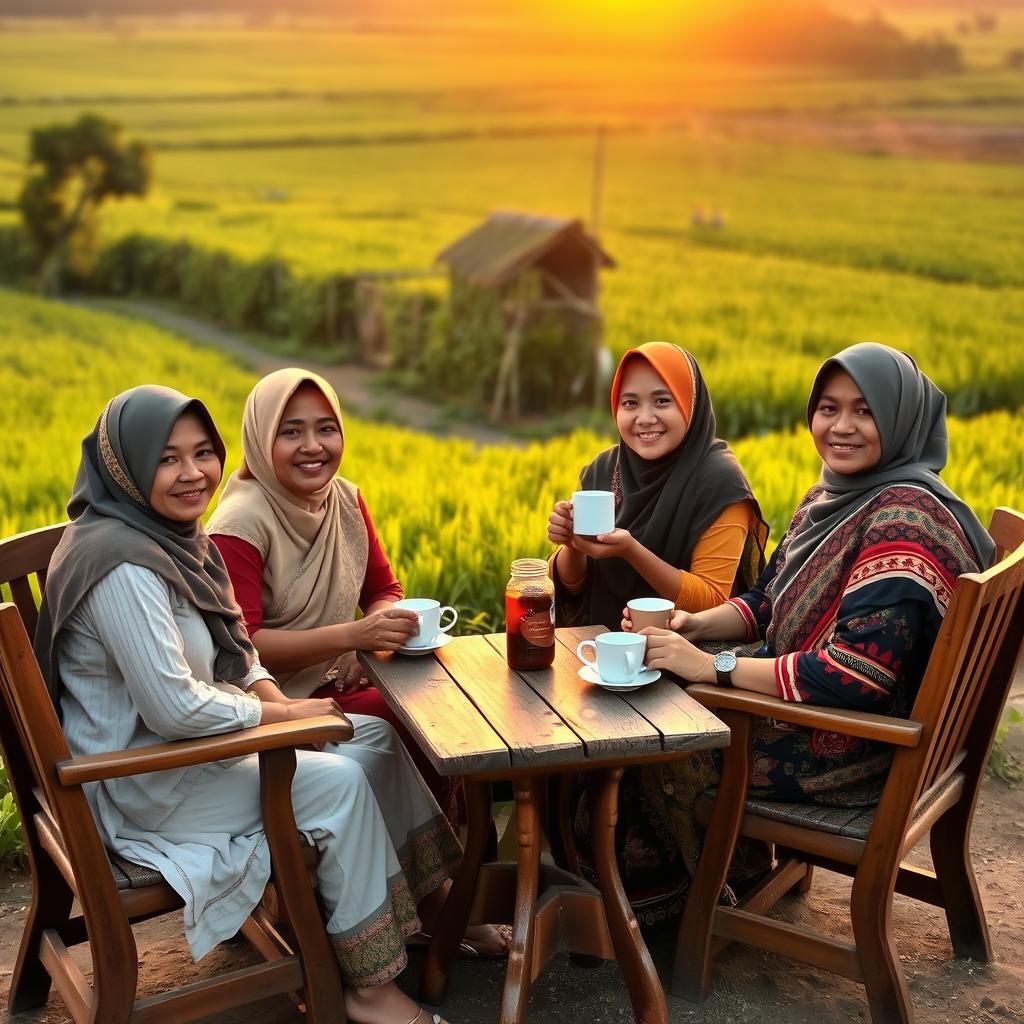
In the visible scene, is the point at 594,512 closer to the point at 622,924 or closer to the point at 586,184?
the point at 622,924

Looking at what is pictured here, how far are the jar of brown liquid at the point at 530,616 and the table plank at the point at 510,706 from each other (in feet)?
0.16

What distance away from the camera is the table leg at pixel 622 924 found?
2672 millimetres

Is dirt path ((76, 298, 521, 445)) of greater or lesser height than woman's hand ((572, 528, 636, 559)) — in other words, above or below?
below

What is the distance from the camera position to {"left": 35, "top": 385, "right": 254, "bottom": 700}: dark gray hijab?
246 cm

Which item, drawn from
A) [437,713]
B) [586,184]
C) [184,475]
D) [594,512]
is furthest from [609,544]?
[586,184]

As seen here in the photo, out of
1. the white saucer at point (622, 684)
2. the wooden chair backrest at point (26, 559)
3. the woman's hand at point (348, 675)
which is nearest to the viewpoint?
the white saucer at point (622, 684)

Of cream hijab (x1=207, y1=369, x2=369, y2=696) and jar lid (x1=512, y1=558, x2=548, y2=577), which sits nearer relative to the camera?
jar lid (x1=512, y1=558, x2=548, y2=577)

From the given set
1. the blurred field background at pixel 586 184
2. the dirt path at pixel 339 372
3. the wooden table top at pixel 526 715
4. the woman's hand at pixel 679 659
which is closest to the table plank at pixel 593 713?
the wooden table top at pixel 526 715

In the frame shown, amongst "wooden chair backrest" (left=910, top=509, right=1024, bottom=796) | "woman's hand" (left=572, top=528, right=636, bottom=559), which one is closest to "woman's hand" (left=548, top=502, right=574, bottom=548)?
"woman's hand" (left=572, top=528, right=636, bottom=559)

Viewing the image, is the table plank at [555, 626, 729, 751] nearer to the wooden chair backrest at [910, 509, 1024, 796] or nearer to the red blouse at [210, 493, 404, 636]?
the wooden chair backrest at [910, 509, 1024, 796]

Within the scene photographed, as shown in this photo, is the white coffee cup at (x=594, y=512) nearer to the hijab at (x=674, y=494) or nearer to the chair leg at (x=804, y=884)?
the hijab at (x=674, y=494)

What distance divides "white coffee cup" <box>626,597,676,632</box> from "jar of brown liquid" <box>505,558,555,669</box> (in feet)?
0.68

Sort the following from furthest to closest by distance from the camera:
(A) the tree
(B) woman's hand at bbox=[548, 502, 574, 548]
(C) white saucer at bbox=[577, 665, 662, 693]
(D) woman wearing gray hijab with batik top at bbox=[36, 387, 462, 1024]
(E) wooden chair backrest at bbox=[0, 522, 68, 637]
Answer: (A) the tree, (B) woman's hand at bbox=[548, 502, 574, 548], (E) wooden chair backrest at bbox=[0, 522, 68, 637], (C) white saucer at bbox=[577, 665, 662, 693], (D) woman wearing gray hijab with batik top at bbox=[36, 387, 462, 1024]

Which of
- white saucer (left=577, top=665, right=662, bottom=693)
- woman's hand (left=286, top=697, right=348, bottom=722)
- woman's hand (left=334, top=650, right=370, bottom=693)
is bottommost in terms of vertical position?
woman's hand (left=334, top=650, right=370, bottom=693)
